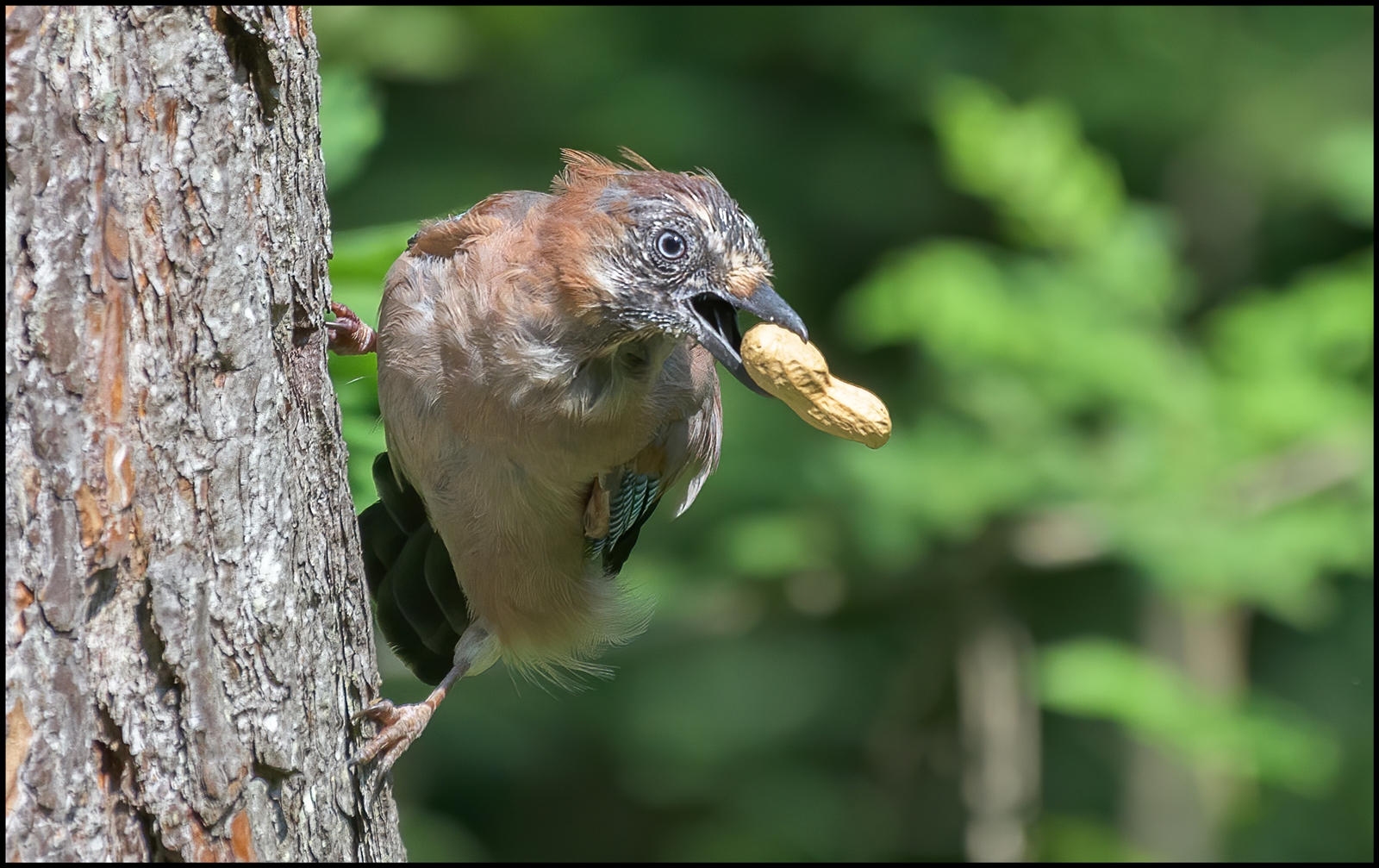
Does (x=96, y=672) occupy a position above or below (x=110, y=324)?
below

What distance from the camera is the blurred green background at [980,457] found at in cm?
507

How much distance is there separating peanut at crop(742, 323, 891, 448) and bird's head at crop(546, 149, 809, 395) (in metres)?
0.09

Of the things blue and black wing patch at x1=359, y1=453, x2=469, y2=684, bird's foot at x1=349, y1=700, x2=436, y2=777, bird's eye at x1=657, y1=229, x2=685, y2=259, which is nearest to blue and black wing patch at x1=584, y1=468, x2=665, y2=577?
blue and black wing patch at x1=359, y1=453, x2=469, y2=684

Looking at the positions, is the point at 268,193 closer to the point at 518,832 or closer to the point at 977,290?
the point at 977,290

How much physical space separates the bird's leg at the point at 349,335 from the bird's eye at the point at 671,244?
909 millimetres

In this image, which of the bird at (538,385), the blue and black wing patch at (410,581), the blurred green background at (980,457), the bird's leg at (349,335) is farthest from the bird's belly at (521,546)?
the blurred green background at (980,457)

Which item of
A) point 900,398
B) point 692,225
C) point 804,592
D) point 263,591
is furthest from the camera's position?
point 900,398

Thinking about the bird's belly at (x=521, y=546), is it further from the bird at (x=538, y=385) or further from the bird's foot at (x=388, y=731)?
the bird's foot at (x=388, y=731)

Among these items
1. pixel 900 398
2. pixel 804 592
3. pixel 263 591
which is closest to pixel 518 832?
pixel 804 592

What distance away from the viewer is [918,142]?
7508 millimetres

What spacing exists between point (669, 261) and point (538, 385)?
1.52 feet

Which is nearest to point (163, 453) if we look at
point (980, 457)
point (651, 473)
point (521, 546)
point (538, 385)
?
point (538, 385)

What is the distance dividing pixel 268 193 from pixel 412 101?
5.52 meters

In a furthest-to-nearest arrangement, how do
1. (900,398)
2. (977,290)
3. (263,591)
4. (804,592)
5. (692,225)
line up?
(900,398) < (804,592) < (977,290) < (692,225) < (263,591)
